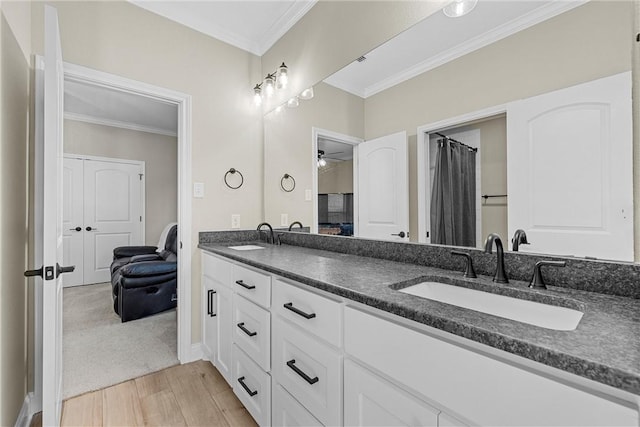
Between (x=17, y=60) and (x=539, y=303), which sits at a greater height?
(x=17, y=60)

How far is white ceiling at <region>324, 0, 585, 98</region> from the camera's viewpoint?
3.52ft

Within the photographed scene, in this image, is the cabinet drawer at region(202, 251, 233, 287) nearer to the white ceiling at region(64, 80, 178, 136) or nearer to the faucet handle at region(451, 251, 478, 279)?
the faucet handle at region(451, 251, 478, 279)

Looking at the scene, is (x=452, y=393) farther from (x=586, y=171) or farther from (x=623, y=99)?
(x=623, y=99)

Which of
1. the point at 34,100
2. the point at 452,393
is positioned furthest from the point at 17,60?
the point at 452,393

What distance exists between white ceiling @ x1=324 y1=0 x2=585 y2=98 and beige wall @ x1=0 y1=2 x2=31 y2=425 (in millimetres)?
1639

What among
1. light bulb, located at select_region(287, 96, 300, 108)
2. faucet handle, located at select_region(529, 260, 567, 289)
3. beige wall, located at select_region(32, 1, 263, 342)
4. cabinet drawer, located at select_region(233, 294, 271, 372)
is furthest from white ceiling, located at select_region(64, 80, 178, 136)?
faucet handle, located at select_region(529, 260, 567, 289)

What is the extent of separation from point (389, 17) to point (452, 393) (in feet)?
5.74

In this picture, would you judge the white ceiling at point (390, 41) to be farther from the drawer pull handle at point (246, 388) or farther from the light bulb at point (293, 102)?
the drawer pull handle at point (246, 388)

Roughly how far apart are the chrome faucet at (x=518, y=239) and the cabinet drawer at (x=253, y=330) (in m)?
1.04

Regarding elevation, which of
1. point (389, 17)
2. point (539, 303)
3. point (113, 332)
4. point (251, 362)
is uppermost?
point (389, 17)

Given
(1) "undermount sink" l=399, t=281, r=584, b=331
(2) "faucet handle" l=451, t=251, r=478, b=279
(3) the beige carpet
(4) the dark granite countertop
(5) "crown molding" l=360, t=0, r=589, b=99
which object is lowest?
(3) the beige carpet

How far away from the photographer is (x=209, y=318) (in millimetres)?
2059

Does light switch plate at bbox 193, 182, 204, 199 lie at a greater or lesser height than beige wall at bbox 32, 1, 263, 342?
lesser

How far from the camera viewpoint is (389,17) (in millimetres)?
1603
